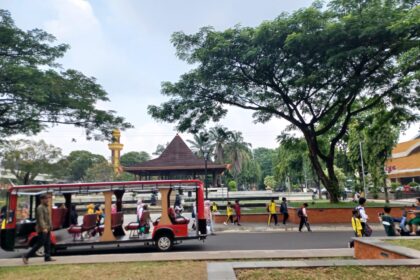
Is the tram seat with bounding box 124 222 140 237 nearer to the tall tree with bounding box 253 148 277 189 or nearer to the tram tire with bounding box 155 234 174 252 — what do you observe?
the tram tire with bounding box 155 234 174 252

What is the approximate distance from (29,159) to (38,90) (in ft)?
102

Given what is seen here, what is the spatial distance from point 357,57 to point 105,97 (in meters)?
14.0

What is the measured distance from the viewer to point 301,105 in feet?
76.4

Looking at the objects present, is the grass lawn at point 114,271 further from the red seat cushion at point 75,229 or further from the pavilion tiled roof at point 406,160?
the pavilion tiled roof at point 406,160

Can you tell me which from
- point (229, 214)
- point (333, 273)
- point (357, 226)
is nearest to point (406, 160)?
point (229, 214)

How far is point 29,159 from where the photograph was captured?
143ft

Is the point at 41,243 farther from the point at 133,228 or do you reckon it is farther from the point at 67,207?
the point at 67,207

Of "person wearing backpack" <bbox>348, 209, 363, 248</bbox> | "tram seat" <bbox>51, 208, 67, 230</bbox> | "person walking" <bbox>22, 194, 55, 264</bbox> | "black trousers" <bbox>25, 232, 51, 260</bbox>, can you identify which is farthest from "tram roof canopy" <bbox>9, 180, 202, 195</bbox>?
"person wearing backpack" <bbox>348, 209, 363, 248</bbox>

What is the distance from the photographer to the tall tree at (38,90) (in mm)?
16250

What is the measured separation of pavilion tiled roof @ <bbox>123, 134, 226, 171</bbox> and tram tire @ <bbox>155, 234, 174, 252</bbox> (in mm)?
23688

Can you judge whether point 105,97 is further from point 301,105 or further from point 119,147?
point 119,147

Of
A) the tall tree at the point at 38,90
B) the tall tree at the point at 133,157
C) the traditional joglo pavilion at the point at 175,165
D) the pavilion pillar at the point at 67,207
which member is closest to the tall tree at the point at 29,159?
the traditional joglo pavilion at the point at 175,165

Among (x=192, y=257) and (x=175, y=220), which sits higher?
(x=175, y=220)

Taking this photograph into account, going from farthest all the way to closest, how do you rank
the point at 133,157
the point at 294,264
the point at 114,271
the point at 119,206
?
the point at 133,157 → the point at 119,206 → the point at 114,271 → the point at 294,264
